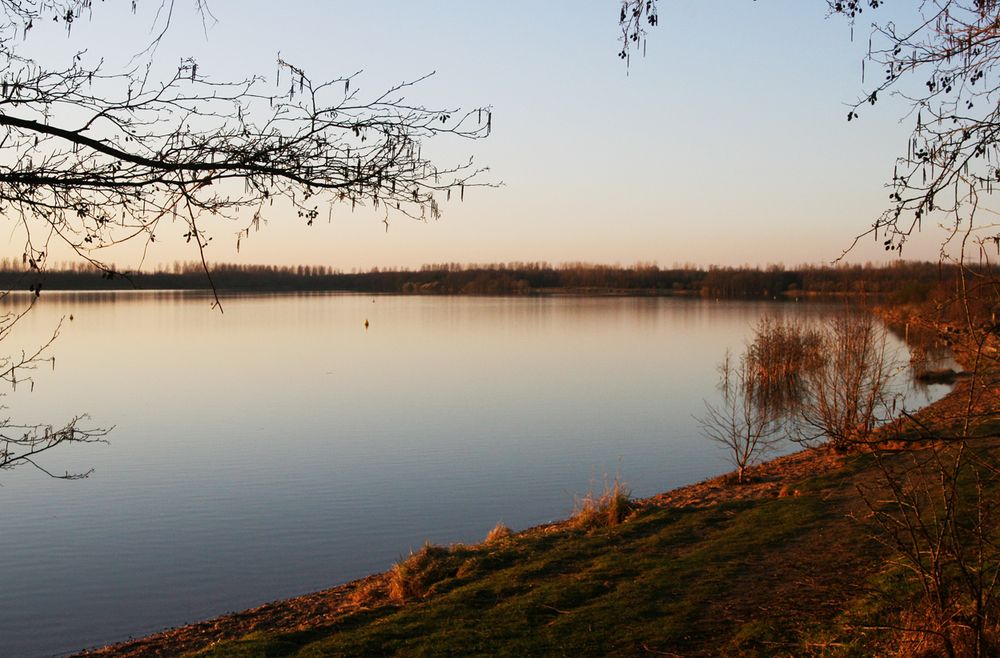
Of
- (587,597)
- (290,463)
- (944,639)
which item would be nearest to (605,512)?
(587,597)

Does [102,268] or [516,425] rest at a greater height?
[102,268]

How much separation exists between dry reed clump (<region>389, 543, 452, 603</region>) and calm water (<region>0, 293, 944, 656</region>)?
1.94m

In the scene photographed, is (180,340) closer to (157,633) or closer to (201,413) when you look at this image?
(201,413)

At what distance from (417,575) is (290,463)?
970 centimetres

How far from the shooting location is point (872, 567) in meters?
8.31

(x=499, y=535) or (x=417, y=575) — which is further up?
(x=417, y=575)

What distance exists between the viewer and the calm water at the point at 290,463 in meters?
12.0

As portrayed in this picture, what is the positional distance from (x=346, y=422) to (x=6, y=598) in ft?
43.1

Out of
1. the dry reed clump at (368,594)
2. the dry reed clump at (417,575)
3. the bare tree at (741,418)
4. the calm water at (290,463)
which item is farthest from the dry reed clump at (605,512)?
the bare tree at (741,418)

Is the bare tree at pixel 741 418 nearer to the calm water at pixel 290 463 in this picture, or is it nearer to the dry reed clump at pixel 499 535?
the calm water at pixel 290 463

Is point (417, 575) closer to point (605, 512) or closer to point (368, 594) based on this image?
point (368, 594)

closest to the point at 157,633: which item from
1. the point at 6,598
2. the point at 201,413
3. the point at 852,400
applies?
the point at 6,598

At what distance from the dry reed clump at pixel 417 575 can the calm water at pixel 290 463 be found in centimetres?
194

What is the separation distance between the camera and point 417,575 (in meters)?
10.1
